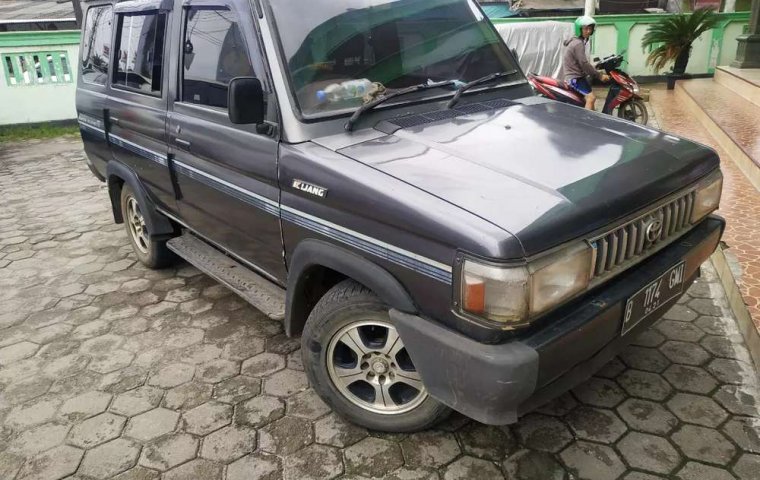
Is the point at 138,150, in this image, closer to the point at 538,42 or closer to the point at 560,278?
the point at 560,278

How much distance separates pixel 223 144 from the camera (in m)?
2.93

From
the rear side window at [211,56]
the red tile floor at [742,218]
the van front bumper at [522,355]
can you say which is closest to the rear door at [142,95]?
the rear side window at [211,56]

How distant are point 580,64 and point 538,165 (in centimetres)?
640

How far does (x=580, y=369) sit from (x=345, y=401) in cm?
107

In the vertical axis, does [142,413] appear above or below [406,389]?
below

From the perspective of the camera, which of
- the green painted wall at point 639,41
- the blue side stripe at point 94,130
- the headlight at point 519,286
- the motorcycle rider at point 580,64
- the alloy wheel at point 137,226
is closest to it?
the headlight at point 519,286

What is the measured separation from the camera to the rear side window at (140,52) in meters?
3.51

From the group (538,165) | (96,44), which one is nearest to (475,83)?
(538,165)

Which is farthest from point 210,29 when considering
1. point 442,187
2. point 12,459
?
point 12,459

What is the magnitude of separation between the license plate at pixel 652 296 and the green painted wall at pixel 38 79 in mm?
11429

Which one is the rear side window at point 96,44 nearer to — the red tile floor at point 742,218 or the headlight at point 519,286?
the headlight at point 519,286

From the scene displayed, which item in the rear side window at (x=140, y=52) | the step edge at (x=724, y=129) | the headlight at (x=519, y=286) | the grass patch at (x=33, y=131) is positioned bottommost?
the grass patch at (x=33, y=131)

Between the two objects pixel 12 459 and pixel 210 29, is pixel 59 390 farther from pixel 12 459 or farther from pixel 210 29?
pixel 210 29

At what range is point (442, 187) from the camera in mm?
2098
